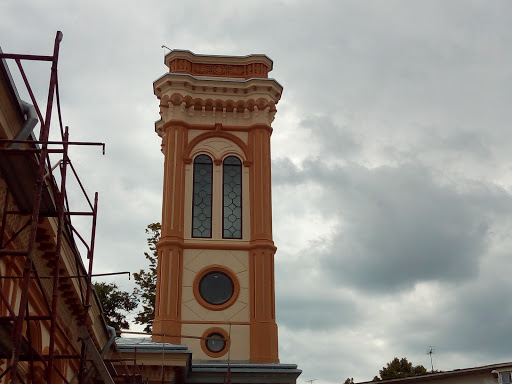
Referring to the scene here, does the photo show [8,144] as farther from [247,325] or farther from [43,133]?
[247,325]

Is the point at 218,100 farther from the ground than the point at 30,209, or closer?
farther from the ground

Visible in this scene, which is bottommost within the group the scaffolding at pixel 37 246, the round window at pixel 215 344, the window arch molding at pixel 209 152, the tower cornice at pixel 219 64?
the scaffolding at pixel 37 246

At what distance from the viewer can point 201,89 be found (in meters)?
32.9

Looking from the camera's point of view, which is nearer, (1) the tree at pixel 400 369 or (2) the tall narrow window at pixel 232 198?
(2) the tall narrow window at pixel 232 198

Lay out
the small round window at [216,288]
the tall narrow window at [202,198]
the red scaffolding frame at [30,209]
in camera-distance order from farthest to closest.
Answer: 1. the tall narrow window at [202,198]
2. the small round window at [216,288]
3. the red scaffolding frame at [30,209]

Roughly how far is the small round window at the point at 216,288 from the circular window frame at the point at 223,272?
0.33 feet

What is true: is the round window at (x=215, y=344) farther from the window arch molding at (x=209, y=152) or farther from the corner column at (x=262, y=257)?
the window arch molding at (x=209, y=152)

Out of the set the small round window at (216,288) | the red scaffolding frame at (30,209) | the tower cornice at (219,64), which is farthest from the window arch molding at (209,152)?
the red scaffolding frame at (30,209)

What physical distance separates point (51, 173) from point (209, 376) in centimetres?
1510

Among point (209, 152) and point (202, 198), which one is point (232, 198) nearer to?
point (202, 198)

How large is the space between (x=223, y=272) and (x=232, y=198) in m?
3.26

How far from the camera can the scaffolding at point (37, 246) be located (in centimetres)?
999

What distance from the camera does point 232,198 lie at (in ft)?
103

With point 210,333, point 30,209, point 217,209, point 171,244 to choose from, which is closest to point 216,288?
point 210,333
